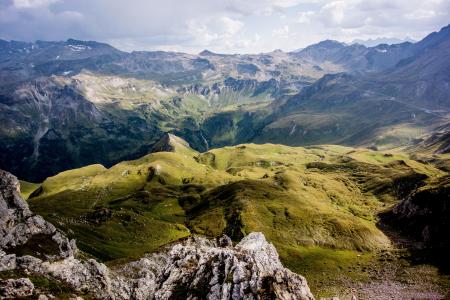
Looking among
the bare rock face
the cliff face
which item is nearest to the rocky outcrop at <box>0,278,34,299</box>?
the cliff face

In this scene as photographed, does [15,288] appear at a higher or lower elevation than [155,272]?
higher

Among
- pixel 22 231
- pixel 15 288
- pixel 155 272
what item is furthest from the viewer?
Answer: pixel 155 272

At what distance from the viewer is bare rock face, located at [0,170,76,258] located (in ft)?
348

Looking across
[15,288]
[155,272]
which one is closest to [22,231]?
[155,272]

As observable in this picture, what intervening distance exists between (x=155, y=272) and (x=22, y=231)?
38315 millimetres

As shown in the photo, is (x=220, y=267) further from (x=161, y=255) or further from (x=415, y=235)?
(x=415, y=235)

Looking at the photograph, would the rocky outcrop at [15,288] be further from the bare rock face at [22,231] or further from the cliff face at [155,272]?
the bare rock face at [22,231]

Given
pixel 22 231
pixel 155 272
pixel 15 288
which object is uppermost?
pixel 15 288

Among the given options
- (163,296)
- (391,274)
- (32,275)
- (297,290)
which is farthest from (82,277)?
(391,274)

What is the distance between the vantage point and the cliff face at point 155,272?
63219mm

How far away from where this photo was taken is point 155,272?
374 feet

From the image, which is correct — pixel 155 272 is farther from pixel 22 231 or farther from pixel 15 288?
pixel 15 288

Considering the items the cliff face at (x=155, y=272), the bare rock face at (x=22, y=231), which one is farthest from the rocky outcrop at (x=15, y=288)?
the bare rock face at (x=22, y=231)

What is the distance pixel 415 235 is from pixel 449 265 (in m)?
64.3
